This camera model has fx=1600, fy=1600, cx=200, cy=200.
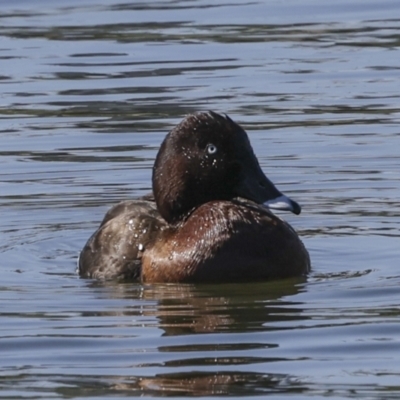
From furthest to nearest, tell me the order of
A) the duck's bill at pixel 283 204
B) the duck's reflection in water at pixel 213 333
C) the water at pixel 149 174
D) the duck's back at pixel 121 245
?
the duck's back at pixel 121 245 → the duck's bill at pixel 283 204 → the water at pixel 149 174 → the duck's reflection in water at pixel 213 333

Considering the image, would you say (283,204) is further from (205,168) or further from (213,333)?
(213,333)

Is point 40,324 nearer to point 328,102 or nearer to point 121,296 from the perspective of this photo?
point 121,296

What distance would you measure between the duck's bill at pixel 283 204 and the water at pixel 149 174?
41 centimetres

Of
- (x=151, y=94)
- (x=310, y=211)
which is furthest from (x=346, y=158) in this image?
(x=151, y=94)

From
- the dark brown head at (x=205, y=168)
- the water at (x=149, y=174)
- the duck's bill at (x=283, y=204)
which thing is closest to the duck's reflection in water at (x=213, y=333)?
the water at (x=149, y=174)

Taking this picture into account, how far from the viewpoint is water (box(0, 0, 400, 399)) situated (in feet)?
23.0

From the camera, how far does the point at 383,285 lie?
8703 mm

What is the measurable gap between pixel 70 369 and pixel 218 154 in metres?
2.54

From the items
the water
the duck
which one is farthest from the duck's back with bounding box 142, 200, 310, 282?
the water

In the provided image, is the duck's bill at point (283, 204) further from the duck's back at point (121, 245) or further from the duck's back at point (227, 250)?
the duck's back at point (121, 245)

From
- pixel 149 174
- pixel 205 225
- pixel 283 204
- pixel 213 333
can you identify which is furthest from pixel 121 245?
pixel 149 174

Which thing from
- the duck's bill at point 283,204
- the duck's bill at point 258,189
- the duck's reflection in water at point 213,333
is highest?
the duck's bill at point 258,189

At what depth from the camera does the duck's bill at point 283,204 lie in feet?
29.3

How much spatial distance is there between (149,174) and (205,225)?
3256 millimetres
